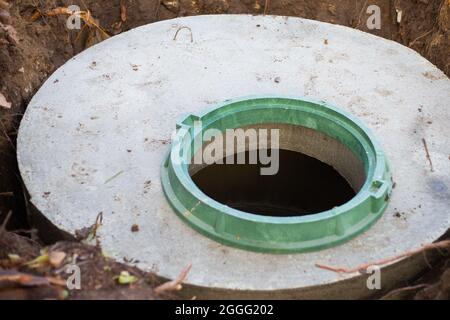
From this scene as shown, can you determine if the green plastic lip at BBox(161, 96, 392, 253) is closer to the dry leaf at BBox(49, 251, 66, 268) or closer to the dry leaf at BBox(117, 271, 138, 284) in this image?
the dry leaf at BBox(117, 271, 138, 284)

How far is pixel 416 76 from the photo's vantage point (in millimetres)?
5066

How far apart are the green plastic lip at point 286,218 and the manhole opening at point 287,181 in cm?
41

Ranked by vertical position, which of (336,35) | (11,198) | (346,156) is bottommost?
(11,198)

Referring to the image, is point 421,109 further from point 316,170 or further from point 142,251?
point 142,251

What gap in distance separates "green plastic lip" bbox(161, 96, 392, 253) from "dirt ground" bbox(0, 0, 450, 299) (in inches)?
19.8

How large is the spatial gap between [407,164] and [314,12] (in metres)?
2.55

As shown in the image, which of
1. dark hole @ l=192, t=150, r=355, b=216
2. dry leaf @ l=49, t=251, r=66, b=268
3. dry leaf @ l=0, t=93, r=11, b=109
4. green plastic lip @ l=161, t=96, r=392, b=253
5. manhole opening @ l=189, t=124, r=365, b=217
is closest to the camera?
dry leaf @ l=49, t=251, r=66, b=268

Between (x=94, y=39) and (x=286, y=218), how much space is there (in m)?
3.08

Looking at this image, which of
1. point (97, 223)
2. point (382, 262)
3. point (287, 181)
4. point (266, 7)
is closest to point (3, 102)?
point (97, 223)

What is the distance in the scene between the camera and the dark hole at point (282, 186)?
5512 mm

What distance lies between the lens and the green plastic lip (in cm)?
374

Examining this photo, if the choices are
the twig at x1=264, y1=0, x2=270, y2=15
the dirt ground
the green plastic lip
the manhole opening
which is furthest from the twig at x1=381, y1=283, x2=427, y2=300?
the twig at x1=264, y1=0, x2=270, y2=15

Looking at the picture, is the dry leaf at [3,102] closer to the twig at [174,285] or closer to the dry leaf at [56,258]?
the dry leaf at [56,258]
